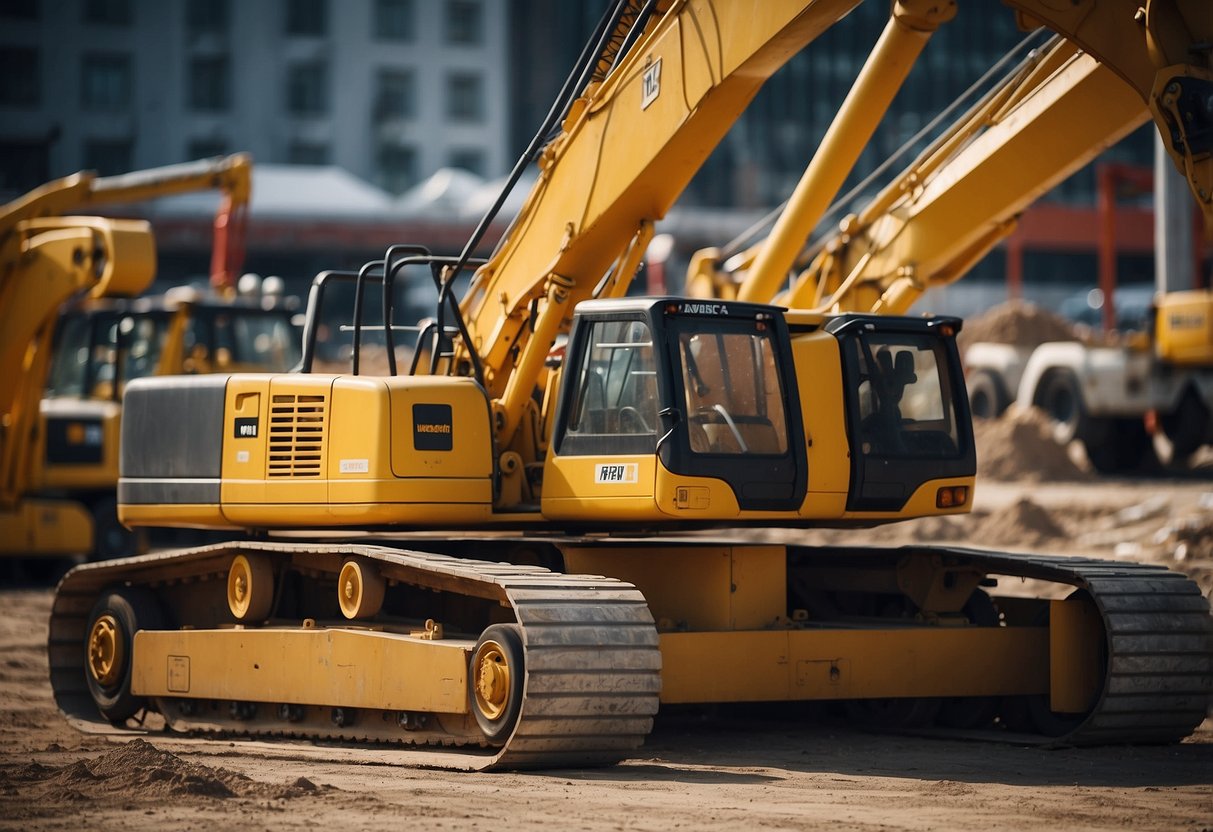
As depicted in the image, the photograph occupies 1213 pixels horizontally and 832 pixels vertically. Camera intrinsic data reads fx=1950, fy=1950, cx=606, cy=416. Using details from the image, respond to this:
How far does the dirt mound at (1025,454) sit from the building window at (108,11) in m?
49.6

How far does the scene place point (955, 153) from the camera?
13117 mm

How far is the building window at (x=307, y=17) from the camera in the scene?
7238 centimetres

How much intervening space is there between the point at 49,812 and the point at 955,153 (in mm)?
7517

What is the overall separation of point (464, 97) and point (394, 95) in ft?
9.26

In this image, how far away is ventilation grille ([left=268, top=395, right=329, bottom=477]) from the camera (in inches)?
456

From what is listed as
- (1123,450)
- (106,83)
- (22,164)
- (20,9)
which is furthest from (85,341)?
(20,9)

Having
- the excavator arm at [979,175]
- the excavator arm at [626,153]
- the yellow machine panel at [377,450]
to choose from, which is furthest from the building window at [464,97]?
the yellow machine panel at [377,450]

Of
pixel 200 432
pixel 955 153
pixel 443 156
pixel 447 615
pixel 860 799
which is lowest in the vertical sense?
pixel 860 799

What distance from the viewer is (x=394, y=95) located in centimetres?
7431

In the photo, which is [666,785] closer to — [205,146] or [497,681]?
[497,681]

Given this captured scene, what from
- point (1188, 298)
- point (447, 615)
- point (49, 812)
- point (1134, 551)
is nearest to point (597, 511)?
point (447, 615)

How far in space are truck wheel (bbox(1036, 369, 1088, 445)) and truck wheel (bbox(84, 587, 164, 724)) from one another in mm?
18976

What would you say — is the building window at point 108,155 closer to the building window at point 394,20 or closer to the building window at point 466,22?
the building window at point 394,20

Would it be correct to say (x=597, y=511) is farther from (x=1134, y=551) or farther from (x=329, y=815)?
(x=1134, y=551)
